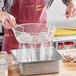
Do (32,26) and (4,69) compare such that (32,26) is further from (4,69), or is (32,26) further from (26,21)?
(4,69)

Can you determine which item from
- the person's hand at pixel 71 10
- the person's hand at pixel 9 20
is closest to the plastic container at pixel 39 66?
the person's hand at pixel 9 20

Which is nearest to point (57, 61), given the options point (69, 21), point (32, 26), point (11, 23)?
point (11, 23)

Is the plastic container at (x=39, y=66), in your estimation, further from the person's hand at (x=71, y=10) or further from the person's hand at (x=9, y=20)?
the person's hand at (x=71, y=10)

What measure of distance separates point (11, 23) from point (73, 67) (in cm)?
56

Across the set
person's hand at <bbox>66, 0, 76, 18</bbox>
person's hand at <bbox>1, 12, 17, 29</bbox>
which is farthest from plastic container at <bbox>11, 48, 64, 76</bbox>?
person's hand at <bbox>66, 0, 76, 18</bbox>

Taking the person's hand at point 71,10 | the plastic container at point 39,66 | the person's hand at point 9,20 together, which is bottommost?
the plastic container at point 39,66

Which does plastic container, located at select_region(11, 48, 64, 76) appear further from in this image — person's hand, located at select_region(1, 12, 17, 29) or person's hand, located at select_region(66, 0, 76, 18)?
person's hand, located at select_region(66, 0, 76, 18)

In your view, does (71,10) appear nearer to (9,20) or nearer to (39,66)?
(9,20)

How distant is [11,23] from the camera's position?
1.70m

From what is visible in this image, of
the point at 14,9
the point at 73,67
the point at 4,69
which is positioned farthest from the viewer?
the point at 14,9

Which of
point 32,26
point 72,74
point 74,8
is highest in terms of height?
point 74,8

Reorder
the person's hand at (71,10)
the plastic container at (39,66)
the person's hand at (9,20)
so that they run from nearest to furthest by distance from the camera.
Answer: the plastic container at (39,66) < the person's hand at (9,20) < the person's hand at (71,10)

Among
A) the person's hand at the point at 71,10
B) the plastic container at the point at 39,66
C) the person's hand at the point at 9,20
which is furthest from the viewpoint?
the person's hand at the point at 71,10

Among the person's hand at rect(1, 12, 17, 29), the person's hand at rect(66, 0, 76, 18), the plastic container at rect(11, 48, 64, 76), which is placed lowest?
the plastic container at rect(11, 48, 64, 76)
